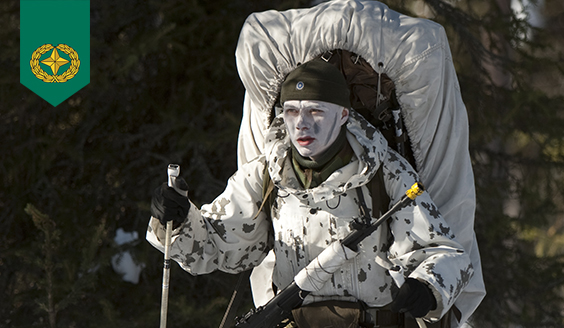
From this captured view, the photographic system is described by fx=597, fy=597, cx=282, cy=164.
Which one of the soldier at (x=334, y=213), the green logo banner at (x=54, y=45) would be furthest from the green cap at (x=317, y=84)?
the green logo banner at (x=54, y=45)

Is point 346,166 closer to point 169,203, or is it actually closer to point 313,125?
point 313,125

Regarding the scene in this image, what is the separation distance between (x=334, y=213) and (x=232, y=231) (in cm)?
48

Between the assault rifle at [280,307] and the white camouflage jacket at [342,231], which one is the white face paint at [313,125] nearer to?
the white camouflage jacket at [342,231]

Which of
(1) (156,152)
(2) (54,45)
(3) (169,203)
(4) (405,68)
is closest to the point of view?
(3) (169,203)

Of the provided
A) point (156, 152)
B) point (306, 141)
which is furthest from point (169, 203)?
point (156, 152)

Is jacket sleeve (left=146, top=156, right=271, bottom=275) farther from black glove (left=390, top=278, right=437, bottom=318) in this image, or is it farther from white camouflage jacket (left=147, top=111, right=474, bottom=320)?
black glove (left=390, top=278, right=437, bottom=318)

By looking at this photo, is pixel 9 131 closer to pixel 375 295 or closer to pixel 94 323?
pixel 94 323

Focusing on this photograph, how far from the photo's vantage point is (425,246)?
239cm

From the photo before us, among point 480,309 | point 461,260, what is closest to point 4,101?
point 461,260

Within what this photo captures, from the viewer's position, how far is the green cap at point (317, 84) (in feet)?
7.91

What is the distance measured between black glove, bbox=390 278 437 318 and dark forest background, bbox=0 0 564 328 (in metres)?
2.18

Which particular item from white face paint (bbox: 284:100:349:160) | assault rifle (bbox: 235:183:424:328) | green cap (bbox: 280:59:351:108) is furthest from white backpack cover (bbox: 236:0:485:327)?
assault rifle (bbox: 235:183:424:328)

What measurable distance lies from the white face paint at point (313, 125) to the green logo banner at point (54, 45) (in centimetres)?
213

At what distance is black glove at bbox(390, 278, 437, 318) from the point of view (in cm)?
215
